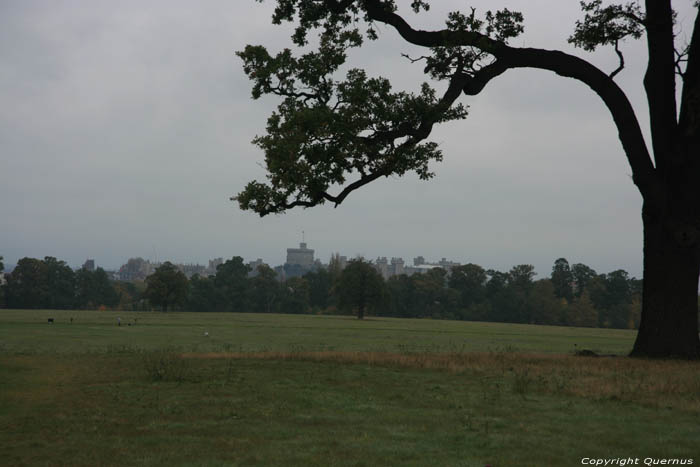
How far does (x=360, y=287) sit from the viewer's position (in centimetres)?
12181

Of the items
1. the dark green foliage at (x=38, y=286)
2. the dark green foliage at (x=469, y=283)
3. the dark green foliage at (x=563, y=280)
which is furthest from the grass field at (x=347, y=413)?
the dark green foliage at (x=563, y=280)

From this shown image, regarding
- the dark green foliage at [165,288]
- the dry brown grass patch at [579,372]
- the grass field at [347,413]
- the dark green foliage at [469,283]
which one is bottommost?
the grass field at [347,413]

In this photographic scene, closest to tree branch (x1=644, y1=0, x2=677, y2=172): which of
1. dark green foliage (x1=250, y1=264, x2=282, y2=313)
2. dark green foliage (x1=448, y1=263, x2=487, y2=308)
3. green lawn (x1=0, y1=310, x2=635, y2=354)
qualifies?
green lawn (x1=0, y1=310, x2=635, y2=354)

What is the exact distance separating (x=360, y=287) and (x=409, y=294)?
48.7m

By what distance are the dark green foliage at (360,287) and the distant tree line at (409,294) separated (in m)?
25.8

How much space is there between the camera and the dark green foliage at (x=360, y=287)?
121500 millimetres

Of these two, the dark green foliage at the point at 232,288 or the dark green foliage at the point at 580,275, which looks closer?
A: the dark green foliage at the point at 232,288

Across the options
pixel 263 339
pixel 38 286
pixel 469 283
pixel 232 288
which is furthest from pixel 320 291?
pixel 263 339

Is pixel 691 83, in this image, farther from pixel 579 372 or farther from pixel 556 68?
pixel 579 372

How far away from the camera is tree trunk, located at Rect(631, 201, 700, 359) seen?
2245cm

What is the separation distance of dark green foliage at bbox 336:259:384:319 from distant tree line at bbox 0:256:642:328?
25804mm

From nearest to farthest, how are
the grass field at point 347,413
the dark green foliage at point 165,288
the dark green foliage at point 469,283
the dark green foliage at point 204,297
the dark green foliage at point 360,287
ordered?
the grass field at point 347,413, the dark green foliage at point 360,287, the dark green foliage at point 165,288, the dark green foliage at point 204,297, the dark green foliage at point 469,283

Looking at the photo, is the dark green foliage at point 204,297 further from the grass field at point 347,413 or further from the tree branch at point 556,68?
the grass field at point 347,413

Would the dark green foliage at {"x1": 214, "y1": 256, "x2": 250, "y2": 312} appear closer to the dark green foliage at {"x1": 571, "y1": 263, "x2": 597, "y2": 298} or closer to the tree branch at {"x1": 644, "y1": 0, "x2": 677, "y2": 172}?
the dark green foliage at {"x1": 571, "y1": 263, "x2": 597, "y2": 298}
